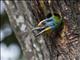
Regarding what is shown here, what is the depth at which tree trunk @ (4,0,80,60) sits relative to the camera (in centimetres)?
140

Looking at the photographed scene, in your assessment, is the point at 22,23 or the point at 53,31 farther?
the point at 22,23

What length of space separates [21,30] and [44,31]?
294mm

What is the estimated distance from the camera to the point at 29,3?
1.58 metres

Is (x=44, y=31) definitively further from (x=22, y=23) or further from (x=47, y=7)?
(x=22, y=23)

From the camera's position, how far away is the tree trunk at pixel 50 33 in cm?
140

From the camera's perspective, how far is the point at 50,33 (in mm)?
1445

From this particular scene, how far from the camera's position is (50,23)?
1.42m

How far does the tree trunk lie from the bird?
25 millimetres

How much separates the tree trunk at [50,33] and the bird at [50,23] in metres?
0.03

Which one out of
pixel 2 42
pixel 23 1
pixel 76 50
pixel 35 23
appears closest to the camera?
pixel 76 50

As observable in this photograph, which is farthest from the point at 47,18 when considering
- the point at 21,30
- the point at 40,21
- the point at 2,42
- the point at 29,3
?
the point at 2,42

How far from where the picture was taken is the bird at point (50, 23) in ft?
4.66

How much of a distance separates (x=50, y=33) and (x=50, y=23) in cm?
5

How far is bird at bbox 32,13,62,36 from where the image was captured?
1.42 metres
